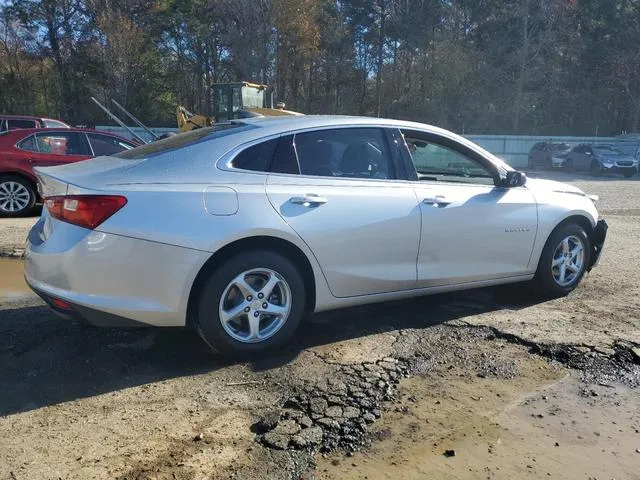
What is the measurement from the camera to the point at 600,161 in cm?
2961

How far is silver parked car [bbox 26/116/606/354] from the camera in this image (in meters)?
3.81

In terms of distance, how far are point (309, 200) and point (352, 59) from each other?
42551 millimetres

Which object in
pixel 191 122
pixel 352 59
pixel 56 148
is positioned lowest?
pixel 56 148

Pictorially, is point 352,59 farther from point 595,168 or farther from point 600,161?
point 600,161

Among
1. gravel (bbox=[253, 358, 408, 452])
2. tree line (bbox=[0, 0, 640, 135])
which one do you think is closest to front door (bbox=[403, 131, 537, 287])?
gravel (bbox=[253, 358, 408, 452])

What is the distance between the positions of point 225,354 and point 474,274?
222 centimetres

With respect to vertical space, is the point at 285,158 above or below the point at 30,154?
above

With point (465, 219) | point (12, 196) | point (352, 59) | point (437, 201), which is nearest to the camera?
point (437, 201)

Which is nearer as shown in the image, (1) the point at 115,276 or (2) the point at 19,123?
(1) the point at 115,276

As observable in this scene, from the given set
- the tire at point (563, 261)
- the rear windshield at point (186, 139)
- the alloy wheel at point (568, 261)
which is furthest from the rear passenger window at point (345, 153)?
the alloy wheel at point (568, 261)

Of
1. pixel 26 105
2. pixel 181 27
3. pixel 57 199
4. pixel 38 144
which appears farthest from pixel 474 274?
pixel 26 105

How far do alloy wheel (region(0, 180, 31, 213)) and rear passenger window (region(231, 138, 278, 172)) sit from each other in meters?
7.24

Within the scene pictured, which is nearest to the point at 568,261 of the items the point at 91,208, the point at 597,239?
the point at 597,239

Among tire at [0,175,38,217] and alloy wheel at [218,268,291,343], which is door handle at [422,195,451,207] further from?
tire at [0,175,38,217]
